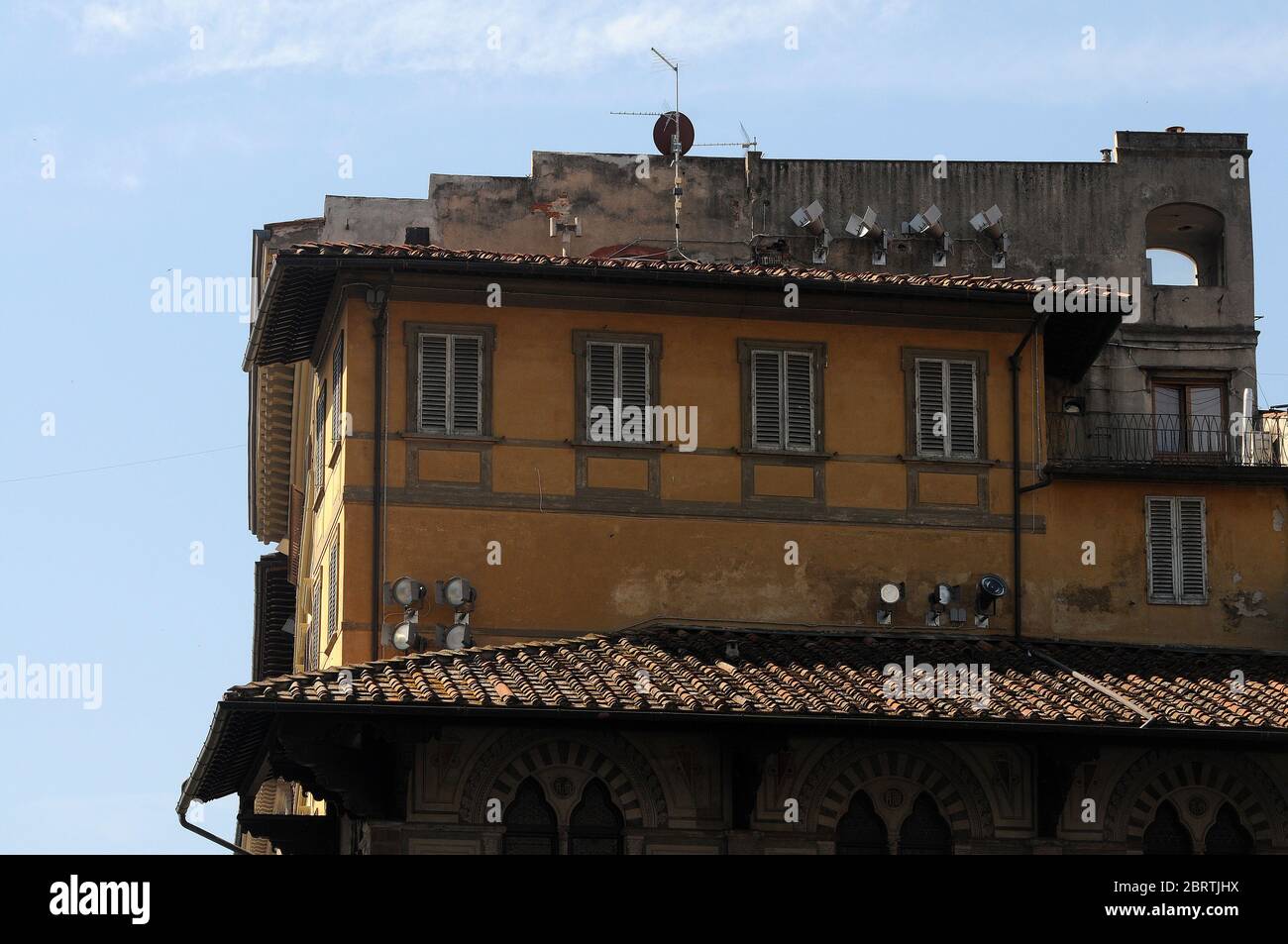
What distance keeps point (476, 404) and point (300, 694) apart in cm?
634

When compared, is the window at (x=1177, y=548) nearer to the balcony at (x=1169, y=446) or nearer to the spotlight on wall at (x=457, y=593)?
the balcony at (x=1169, y=446)

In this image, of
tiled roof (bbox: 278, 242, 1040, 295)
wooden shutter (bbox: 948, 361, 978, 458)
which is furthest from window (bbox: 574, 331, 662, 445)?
wooden shutter (bbox: 948, 361, 978, 458)

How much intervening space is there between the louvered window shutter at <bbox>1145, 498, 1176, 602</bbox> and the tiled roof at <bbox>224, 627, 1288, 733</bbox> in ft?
3.88

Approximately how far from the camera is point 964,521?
33938 mm

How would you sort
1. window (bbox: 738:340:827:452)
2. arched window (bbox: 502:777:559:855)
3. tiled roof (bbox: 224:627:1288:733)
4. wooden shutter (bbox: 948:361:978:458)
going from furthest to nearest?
wooden shutter (bbox: 948:361:978:458) → window (bbox: 738:340:827:452) → arched window (bbox: 502:777:559:855) → tiled roof (bbox: 224:627:1288:733)

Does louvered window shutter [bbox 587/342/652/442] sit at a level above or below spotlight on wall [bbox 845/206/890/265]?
below

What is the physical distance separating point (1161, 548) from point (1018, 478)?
197 cm

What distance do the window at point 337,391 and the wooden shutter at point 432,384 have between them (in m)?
0.96

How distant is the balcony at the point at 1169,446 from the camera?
3438 cm

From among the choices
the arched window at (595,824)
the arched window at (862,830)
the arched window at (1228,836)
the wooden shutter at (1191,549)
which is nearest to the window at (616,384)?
the arched window at (595,824)

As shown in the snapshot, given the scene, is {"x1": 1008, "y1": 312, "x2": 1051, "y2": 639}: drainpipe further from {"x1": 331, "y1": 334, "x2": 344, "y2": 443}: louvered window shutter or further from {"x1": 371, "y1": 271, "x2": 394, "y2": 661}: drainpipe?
{"x1": 331, "y1": 334, "x2": 344, "y2": 443}: louvered window shutter

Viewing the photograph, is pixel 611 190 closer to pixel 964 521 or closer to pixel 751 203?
pixel 751 203

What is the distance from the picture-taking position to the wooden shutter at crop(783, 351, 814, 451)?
3375 cm
